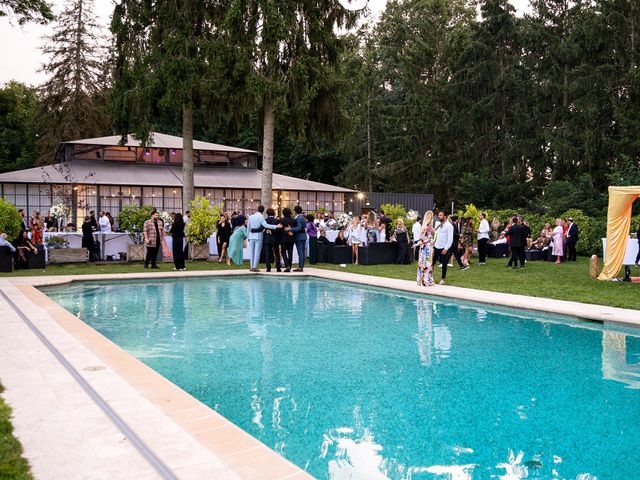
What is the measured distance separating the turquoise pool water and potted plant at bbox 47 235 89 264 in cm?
776

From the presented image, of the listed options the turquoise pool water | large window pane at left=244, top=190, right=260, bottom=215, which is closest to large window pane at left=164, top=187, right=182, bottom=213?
large window pane at left=244, top=190, right=260, bottom=215

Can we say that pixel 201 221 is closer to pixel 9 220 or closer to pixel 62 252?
pixel 62 252

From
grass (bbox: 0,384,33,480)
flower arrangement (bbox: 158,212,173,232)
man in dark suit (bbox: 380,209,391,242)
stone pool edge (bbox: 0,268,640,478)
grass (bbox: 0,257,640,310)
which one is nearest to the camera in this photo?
grass (bbox: 0,384,33,480)

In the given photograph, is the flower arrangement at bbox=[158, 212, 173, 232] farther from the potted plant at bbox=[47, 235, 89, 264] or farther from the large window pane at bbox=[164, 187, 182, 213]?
the large window pane at bbox=[164, 187, 182, 213]

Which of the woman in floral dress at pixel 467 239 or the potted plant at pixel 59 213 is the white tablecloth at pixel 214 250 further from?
the potted plant at pixel 59 213

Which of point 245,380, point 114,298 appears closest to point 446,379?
point 245,380

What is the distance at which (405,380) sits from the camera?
6039 mm

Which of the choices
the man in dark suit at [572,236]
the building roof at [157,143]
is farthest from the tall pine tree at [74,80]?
the man in dark suit at [572,236]

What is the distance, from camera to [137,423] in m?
4.11

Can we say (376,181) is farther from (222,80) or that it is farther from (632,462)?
(632,462)

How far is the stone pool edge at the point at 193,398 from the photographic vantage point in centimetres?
357

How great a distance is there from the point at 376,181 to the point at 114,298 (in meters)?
34.6

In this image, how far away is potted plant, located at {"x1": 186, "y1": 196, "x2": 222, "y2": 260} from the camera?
751 inches

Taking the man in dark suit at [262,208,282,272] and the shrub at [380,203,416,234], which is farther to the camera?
the shrub at [380,203,416,234]
